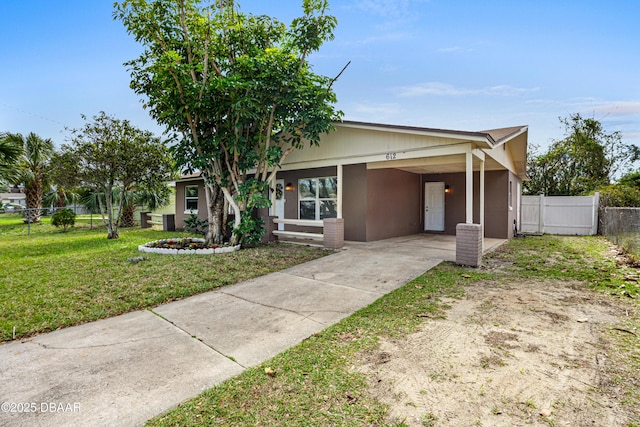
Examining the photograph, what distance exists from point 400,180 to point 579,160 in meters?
13.7

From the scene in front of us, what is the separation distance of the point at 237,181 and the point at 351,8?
22.2 ft

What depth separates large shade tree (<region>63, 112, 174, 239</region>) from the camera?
33.8 feet

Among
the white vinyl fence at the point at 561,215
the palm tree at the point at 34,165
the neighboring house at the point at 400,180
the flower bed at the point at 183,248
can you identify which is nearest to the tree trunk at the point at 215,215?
the flower bed at the point at 183,248

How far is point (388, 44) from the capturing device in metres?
12.7

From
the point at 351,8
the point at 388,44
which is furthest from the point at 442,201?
the point at 351,8

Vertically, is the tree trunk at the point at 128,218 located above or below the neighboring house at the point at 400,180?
below

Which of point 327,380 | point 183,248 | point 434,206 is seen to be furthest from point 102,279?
point 434,206

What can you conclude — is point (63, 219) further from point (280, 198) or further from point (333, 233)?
point (333, 233)

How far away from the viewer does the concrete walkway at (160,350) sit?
7.32ft

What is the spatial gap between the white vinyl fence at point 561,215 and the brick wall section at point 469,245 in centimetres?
985

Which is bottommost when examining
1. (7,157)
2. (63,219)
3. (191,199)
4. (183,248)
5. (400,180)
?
(183,248)

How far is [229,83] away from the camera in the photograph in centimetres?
666

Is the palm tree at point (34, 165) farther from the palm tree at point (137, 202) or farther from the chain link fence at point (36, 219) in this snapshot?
the palm tree at point (137, 202)

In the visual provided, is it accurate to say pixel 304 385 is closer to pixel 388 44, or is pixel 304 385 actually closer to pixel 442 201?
pixel 442 201
